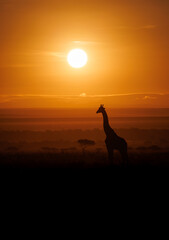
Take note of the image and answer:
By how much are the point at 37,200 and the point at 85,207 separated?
6.19 ft

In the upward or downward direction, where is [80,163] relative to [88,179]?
upward

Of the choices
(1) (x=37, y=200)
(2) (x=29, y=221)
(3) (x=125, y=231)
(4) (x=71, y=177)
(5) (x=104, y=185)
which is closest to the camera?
(3) (x=125, y=231)

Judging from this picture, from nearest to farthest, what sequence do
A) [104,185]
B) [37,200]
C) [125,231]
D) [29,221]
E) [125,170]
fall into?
[125,231] → [29,221] → [37,200] → [104,185] → [125,170]

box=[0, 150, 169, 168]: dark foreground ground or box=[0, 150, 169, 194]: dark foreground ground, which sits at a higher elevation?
box=[0, 150, 169, 168]: dark foreground ground

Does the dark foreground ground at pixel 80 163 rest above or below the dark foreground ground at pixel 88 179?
above

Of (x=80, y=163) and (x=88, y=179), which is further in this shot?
(x=80, y=163)

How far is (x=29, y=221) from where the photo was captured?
1130cm

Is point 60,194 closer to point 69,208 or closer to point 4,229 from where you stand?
point 69,208

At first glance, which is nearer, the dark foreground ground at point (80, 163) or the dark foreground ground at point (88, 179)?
the dark foreground ground at point (88, 179)

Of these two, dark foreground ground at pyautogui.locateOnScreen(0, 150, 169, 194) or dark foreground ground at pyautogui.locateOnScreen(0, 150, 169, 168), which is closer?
dark foreground ground at pyautogui.locateOnScreen(0, 150, 169, 194)

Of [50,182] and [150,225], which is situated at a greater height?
[50,182]

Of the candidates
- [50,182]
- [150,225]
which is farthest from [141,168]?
[150,225]

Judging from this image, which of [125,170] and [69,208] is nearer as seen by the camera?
[69,208]

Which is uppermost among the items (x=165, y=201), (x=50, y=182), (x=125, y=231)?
(x=50, y=182)
